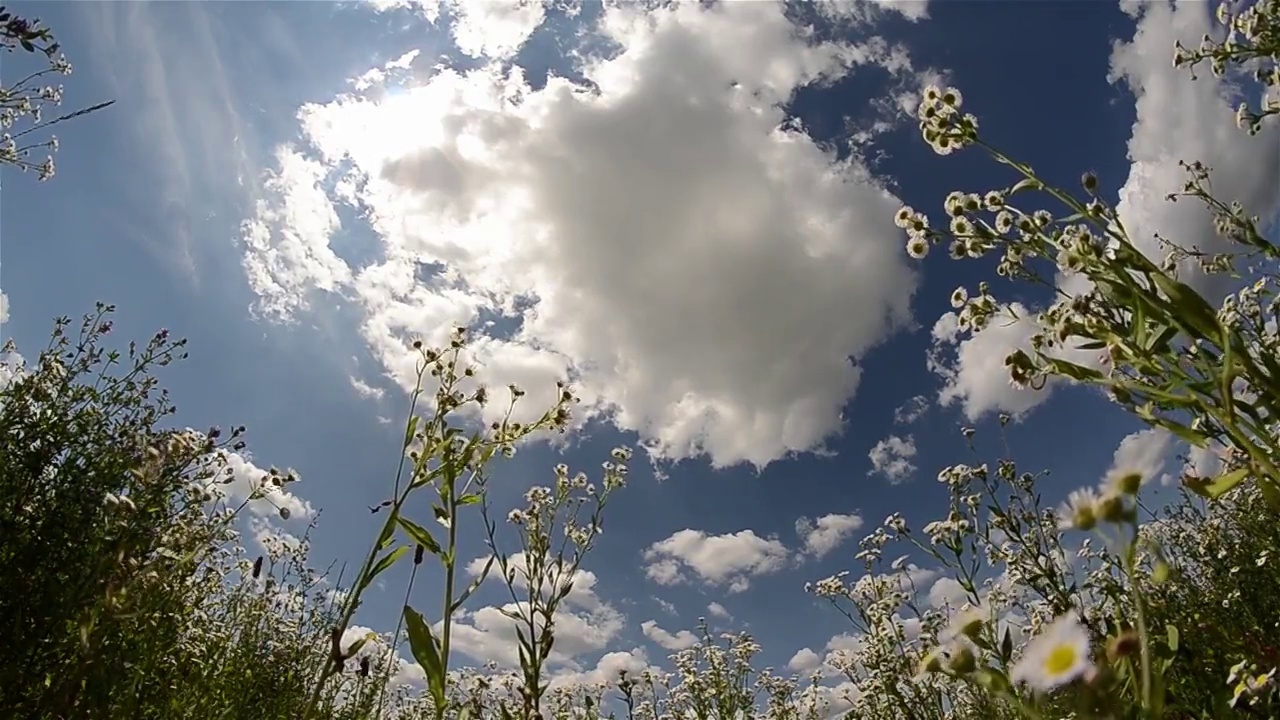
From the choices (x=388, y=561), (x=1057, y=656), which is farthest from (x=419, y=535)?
(x=1057, y=656)

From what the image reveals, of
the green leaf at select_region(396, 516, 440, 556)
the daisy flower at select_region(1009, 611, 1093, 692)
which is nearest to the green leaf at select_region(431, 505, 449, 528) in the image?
the green leaf at select_region(396, 516, 440, 556)

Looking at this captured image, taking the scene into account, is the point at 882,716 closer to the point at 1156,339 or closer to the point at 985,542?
the point at 985,542

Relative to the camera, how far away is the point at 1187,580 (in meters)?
4.43

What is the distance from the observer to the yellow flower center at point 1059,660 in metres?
0.62

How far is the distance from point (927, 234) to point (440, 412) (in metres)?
1.26

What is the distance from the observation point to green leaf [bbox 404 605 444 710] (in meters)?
1.19

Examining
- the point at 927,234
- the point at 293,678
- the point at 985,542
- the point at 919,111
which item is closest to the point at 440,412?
the point at 927,234

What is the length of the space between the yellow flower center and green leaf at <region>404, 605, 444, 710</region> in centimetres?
92

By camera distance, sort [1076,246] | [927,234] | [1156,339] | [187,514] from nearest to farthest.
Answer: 1. [1156,339]
2. [1076,246]
3. [927,234]
4. [187,514]

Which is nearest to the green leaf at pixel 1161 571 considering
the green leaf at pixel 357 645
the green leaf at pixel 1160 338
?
the green leaf at pixel 1160 338

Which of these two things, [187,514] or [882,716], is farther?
[882,716]

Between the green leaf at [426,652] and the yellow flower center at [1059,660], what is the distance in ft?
3.01

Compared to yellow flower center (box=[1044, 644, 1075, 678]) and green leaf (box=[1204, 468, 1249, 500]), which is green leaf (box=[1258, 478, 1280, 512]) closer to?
green leaf (box=[1204, 468, 1249, 500])

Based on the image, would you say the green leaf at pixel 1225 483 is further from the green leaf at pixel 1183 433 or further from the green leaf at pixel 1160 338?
the green leaf at pixel 1160 338
